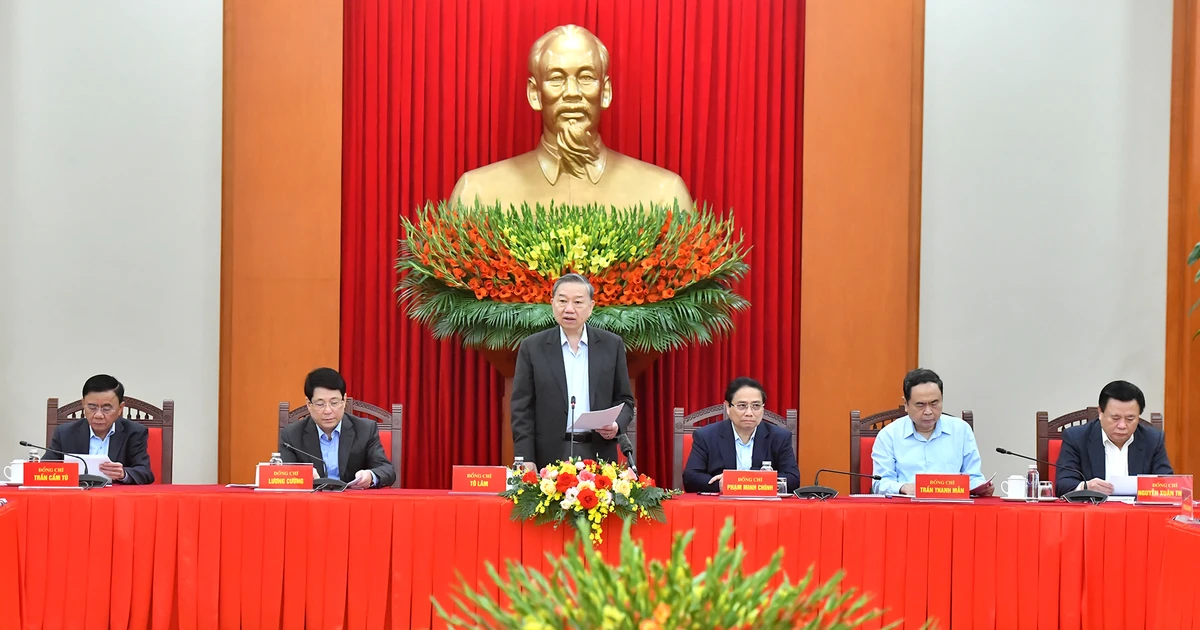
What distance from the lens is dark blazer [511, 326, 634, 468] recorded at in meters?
3.93

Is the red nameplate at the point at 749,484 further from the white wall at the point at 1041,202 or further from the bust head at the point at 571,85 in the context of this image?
the white wall at the point at 1041,202

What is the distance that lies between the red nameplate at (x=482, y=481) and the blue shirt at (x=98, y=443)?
1.42 meters

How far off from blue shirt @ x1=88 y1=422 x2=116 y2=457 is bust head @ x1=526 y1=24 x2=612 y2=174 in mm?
1996

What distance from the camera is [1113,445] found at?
4.05 meters

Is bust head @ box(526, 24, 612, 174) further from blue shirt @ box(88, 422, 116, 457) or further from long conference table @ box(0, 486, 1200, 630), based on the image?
long conference table @ box(0, 486, 1200, 630)

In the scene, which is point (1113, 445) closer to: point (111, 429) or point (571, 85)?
point (571, 85)

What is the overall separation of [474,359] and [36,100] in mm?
2143

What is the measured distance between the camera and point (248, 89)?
217 inches

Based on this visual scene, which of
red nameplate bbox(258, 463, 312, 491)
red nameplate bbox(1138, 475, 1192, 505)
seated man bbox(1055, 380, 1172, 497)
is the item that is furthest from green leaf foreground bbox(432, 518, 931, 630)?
seated man bbox(1055, 380, 1172, 497)

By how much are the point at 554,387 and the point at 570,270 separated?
0.68 m

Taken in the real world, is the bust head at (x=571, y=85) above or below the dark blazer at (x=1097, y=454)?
above

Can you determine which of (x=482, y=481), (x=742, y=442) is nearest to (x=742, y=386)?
(x=742, y=442)

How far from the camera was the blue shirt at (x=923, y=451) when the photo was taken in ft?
13.2

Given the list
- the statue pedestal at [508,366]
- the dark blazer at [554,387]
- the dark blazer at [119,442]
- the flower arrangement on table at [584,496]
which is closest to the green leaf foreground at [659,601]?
the flower arrangement on table at [584,496]
